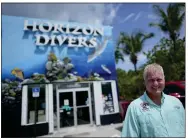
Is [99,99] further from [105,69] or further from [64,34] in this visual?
[64,34]

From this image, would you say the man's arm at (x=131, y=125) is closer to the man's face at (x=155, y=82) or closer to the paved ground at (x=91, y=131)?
the man's face at (x=155, y=82)

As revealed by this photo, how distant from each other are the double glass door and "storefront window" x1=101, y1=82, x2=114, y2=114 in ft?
1.81

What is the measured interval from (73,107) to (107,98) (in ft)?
4.29

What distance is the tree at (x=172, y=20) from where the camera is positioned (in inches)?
405

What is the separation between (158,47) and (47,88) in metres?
6.08

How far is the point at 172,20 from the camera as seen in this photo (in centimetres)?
1059

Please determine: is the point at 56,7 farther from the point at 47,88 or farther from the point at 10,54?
the point at 47,88

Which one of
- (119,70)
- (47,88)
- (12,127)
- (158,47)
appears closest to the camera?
(12,127)

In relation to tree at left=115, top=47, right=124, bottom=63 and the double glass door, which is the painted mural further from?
tree at left=115, top=47, right=124, bottom=63

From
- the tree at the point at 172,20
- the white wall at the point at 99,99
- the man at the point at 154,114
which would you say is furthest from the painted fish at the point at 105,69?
the man at the point at 154,114

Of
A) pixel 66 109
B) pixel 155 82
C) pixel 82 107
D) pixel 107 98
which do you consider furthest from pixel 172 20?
pixel 155 82

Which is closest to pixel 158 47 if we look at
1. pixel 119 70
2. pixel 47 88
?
pixel 119 70

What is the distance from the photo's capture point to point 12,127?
678cm

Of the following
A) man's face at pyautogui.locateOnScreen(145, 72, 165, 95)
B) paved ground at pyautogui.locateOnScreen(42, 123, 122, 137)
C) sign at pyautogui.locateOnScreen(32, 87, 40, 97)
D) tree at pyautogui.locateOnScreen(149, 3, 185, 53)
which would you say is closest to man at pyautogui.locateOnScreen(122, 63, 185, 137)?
man's face at pyautogui.locateOnScreen(145, 72, 165, 95)
